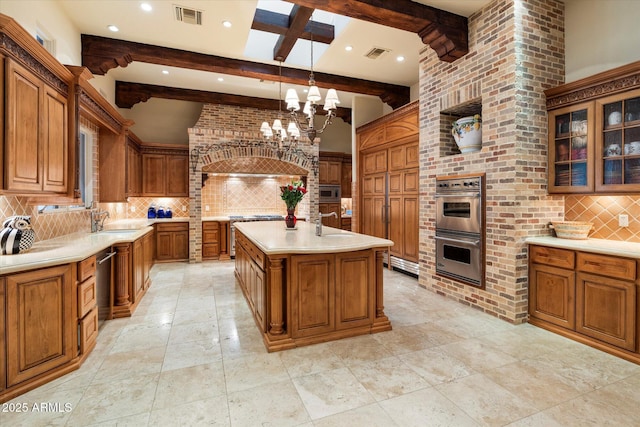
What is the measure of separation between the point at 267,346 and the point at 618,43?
4403mm

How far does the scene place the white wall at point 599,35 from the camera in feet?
9.61

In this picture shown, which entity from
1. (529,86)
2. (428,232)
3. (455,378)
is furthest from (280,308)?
(529,86)

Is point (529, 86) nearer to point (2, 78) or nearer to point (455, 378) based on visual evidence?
point (455, 378)

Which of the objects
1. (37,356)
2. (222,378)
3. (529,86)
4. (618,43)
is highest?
(618,43)

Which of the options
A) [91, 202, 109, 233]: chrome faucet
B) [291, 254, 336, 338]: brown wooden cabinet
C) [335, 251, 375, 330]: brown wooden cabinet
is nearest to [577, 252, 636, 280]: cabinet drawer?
[335, 251, 375, 330]: brown wooden cabinet

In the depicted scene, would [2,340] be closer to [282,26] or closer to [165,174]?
[282,26]

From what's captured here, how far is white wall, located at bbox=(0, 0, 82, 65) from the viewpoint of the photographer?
8.83ft

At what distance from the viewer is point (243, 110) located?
7.06 meters

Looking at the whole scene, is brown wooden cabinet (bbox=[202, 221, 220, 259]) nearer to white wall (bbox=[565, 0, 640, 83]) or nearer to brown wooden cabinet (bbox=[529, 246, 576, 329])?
brown wooden cabinet (bbox=[529, 246, 576, 329])

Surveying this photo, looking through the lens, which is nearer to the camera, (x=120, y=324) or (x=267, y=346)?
(x=267, y=346)

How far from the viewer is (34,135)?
8.25 ft

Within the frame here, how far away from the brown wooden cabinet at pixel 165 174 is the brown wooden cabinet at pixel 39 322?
14.9 ft

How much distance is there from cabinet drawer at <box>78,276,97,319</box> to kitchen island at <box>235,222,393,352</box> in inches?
56.2

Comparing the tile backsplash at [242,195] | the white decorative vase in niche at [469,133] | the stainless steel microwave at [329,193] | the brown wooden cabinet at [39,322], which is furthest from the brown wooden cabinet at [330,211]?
the brown wooden cabinet at [39,322]
